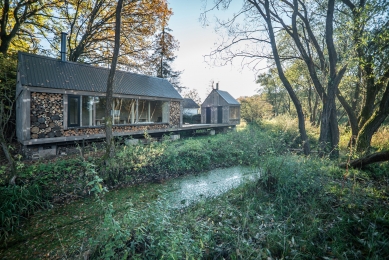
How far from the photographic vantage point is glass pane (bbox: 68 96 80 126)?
27.0 feet

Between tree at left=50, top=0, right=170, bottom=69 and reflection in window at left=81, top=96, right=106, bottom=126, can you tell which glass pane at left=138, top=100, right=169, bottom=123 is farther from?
tree at left=50, top=0, right=170, bottom=69

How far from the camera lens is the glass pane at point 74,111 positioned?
8.24m

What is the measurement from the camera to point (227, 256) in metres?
2.30

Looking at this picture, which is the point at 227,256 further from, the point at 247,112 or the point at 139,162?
the point at 247,112

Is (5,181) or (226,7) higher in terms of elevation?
(226,7)

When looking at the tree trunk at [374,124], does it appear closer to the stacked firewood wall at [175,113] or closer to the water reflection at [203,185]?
the water reflection at [203,185]

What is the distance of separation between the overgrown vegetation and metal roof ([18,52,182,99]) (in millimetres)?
4011

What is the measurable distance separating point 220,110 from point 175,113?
788cm

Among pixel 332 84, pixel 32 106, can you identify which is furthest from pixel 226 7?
pixel 32 106

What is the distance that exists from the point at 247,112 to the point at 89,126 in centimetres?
1512

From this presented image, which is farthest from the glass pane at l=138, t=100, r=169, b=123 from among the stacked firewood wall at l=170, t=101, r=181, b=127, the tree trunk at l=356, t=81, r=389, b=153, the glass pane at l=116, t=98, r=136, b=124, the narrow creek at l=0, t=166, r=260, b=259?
the tree trunk at l=356, t=81, r=389, b=153

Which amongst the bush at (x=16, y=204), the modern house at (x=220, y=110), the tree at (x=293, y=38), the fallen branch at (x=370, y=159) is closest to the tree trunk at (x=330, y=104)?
the tree at (x=293, y=38)

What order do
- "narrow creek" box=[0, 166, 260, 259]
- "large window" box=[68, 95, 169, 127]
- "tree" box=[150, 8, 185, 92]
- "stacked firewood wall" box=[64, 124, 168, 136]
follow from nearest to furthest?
1. "narrow creek" box=[0, 166, 260, 259]
2. "stacked firewood wall" box=[64, 124, 168, 136]
3. "large window" box=[68, 95, 169, 127]
4. "tree" box=[150, 8, 185, 92]

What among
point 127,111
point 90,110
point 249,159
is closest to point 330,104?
point 249,159
